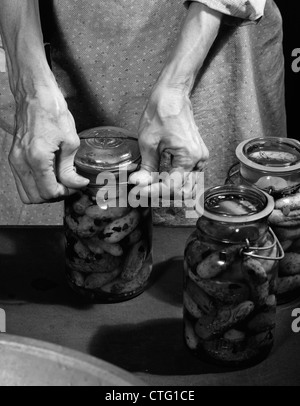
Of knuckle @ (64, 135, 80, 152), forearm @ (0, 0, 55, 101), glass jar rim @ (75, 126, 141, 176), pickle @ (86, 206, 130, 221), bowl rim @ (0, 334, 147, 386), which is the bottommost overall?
pickle @ (86, 206, 130, 221)

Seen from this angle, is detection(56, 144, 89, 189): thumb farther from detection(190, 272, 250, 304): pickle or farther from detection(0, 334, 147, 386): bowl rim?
detection(0, 334, 147, 386): bowl rim

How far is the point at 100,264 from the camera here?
93 cm

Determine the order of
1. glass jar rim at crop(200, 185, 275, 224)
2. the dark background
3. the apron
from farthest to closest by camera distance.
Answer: the dark background → the apron → glass jar rim at crop(200, 185, 275, 224)

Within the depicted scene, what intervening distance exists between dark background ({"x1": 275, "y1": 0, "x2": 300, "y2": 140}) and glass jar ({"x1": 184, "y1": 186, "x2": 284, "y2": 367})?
3.27 feet

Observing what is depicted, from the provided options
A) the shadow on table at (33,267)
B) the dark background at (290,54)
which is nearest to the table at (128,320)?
the shadow on table at (33,267)

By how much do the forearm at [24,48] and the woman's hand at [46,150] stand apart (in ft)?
0.08

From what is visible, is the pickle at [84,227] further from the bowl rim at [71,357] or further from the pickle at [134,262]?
the bowl rim at [71,357]

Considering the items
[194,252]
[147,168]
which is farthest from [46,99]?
[194,252]

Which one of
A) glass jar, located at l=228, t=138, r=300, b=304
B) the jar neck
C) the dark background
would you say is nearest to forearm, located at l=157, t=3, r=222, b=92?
glass jar, located at l=228, t=138, r=300, b=304

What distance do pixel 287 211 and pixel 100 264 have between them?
0.22 m

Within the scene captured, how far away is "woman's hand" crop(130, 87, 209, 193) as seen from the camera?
0.90 meters

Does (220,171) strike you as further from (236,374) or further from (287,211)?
(236,374)
